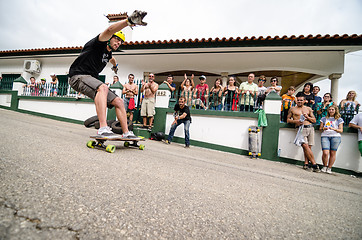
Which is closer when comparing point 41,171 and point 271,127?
point 41,171

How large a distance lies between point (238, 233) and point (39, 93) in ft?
39.9

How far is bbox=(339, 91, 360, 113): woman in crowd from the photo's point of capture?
540 cm

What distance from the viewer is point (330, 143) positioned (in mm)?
5109

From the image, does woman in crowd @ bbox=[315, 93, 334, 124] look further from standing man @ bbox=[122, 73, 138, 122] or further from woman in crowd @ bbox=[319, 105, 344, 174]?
standing man @ bbox=[122, 73, 138, 122]

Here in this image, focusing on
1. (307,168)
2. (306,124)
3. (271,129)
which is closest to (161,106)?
(271,129)

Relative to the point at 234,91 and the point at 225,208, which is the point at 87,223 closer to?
the point at 225,208

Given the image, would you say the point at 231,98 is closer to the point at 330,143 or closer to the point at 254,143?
the point at 254,143

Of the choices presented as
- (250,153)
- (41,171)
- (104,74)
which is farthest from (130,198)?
(104,74)

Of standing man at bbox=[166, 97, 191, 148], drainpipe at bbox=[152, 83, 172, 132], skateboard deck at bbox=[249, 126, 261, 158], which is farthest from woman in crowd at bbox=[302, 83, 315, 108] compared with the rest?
drainpipe at bbox=[152, 83, 172, 132]

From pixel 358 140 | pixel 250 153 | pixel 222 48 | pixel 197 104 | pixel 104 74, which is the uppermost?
pixel 222 48

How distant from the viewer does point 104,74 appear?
35.8ft

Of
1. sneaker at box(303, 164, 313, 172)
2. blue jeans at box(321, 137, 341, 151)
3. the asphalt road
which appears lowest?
sneaker at box(303, 164, 313, 172)

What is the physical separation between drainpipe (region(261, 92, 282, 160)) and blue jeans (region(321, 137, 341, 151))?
1155 mm

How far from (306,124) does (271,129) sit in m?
0.94
